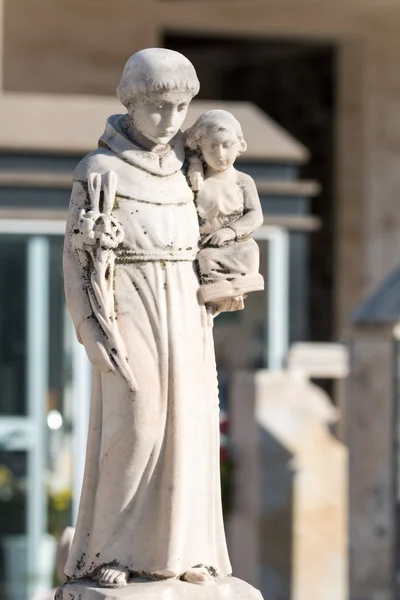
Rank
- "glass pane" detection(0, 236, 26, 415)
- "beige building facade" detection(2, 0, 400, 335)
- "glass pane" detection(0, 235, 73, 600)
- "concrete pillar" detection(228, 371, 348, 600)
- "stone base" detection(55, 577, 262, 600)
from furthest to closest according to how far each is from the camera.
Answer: "beige building facade" detection(2, 0, 400, 335)
"concrete pillar" detection(228, 371, 348, 600)
"glass pane" detection(0, 236, 26, 415)
"glass pane" detection(0, 235, 73, 600)
"stone base" detection(55, 577, 262, 600)

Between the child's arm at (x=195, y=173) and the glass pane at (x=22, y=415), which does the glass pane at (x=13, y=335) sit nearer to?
the glass pane at (x=22, y=415)

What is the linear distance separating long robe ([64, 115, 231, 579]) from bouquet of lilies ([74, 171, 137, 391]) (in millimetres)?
33

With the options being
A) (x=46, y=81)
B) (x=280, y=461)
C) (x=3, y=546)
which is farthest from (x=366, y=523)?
(x=46, y=81)

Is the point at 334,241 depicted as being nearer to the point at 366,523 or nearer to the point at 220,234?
the point at 366,523

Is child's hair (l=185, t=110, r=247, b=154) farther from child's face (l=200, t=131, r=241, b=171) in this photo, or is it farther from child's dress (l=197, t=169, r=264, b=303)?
child's dress (l=197, t=169, r=264, b=303)

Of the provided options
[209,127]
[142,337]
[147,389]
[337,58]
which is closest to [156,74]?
[209,127]

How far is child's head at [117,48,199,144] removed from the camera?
7.76 m

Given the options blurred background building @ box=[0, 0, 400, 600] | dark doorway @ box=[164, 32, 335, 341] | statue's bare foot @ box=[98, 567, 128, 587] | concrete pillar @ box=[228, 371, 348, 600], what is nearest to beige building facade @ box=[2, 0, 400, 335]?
dark doorway @ box=[164, 32, 335, 341]

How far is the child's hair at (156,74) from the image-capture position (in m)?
7.75

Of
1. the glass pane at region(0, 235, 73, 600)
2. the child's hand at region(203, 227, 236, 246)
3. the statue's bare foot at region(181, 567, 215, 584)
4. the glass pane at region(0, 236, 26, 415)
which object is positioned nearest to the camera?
the statue's bare foot at region(181, 567, 215, 584)

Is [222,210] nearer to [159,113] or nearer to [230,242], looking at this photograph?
[230,242]

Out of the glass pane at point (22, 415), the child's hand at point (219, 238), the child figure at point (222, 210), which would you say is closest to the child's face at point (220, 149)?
the child figure at point (222, 210)

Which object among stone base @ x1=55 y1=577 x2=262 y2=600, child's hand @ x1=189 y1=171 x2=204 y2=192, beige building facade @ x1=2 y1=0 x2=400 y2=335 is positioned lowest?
stone base @ x1=55 y1=577 x2=262 y2=600

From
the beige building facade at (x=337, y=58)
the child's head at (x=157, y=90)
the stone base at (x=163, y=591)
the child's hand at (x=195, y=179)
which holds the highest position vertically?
the beige building facade at (x=337, y=58)
